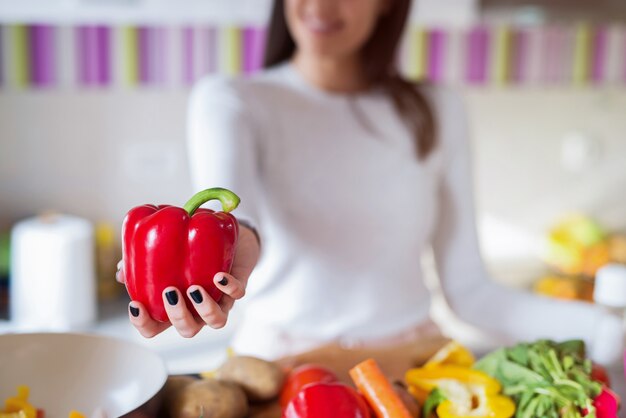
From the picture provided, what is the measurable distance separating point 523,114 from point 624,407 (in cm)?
188

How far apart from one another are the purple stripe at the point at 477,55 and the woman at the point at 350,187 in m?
1.26

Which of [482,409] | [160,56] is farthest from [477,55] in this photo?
[482,409]

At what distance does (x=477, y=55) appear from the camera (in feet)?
8.50

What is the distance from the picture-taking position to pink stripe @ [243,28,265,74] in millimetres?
2326

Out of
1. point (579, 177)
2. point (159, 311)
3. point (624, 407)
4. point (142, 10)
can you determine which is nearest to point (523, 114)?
point (579, 177)

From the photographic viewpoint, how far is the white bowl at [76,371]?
76 cm

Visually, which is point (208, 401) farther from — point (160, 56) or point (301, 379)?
point (160, 56)

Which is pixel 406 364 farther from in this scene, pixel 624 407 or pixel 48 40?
pixel 48 40

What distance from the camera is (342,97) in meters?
1.32

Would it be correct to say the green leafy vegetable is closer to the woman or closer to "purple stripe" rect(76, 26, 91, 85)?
the woman

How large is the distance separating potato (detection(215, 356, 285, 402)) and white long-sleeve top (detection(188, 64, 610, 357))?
428 millimetres

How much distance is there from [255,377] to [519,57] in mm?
2139

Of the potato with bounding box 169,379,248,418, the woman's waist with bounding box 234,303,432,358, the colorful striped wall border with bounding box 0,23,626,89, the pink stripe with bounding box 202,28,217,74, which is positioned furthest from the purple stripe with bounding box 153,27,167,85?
the potato with bounding box 169,379,248,418

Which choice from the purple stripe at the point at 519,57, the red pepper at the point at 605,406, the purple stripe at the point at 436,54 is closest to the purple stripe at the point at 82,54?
the purple stripe at the point at 436,54
